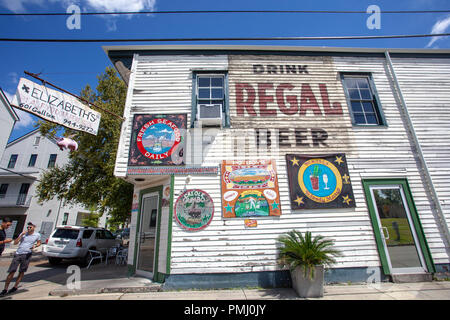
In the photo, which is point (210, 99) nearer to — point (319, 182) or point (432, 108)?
point (319, 182)

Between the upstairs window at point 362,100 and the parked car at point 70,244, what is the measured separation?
508 inches

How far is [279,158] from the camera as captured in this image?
6359mm

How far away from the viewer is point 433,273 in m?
5.48

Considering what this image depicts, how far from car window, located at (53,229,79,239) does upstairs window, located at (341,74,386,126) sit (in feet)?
42.7

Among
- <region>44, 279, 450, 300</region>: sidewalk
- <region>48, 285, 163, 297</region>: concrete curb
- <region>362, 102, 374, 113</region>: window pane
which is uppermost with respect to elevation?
<region>362, 102, 374, 113</region>: window pane

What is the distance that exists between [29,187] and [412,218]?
2976cm

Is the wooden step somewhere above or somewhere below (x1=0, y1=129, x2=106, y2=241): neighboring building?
below

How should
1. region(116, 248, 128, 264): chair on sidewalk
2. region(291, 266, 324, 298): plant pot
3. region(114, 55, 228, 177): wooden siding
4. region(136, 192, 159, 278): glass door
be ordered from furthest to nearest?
region(116, 248, 128, 264): chair on sidewalk < region(114, 55, 228, 177): wooden siding < region(136, 192, 159, 278): glass door < region(291, 266, 324, 298): plant pot

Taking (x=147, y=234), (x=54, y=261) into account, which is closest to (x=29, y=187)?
(x=54, y=261)

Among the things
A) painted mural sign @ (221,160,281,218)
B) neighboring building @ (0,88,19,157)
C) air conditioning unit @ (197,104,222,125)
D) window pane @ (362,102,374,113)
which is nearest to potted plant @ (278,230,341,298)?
painted mural sign @ (221,160,281,218)

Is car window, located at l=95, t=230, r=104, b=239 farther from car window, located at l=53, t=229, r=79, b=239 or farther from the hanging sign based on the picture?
the hanging sign

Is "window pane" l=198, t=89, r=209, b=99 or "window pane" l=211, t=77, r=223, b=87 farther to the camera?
"window pane" l=211, t=77, r=223, b=87

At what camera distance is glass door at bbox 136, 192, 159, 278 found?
240 inches

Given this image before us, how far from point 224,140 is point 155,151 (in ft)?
7.15
